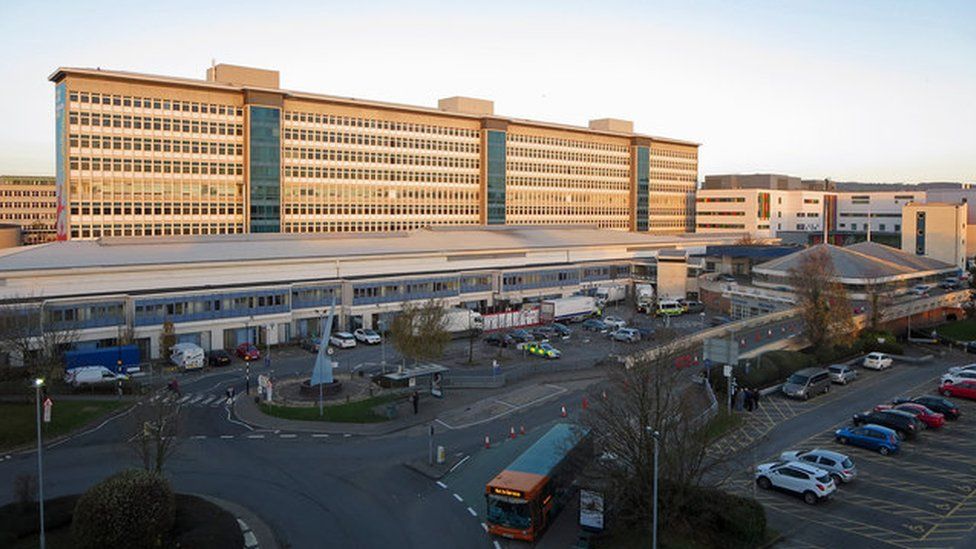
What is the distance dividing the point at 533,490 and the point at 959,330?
52.7m

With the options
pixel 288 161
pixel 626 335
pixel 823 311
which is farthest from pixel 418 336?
pixel 288 161

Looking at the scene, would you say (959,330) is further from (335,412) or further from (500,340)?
(335,412)

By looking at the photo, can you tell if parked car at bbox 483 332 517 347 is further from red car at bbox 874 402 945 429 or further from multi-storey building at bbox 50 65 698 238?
multi-storey building at bbox 50 65 698 238

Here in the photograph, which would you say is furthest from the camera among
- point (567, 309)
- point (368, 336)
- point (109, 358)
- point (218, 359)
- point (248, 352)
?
point (567, 309)

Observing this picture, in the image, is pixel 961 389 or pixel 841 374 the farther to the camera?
pixel 841 374

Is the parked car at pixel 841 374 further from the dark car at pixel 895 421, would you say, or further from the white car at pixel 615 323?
the white car at pixel 615 323

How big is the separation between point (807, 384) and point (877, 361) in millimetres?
10779

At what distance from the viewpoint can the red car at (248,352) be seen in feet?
158

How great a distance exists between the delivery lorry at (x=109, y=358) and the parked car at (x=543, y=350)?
2372 centimetres

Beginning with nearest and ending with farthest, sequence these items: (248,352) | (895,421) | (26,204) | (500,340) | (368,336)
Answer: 1. (895,421)
2. (248,352)
3. (368,336)
4. (500,340)
5. (26,204)

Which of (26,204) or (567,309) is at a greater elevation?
(26,204)

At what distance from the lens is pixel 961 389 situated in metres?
38.9

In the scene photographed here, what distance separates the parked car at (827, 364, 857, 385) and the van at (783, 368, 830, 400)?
1.81 meters

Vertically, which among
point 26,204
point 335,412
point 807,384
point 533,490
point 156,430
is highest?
point 26,204
